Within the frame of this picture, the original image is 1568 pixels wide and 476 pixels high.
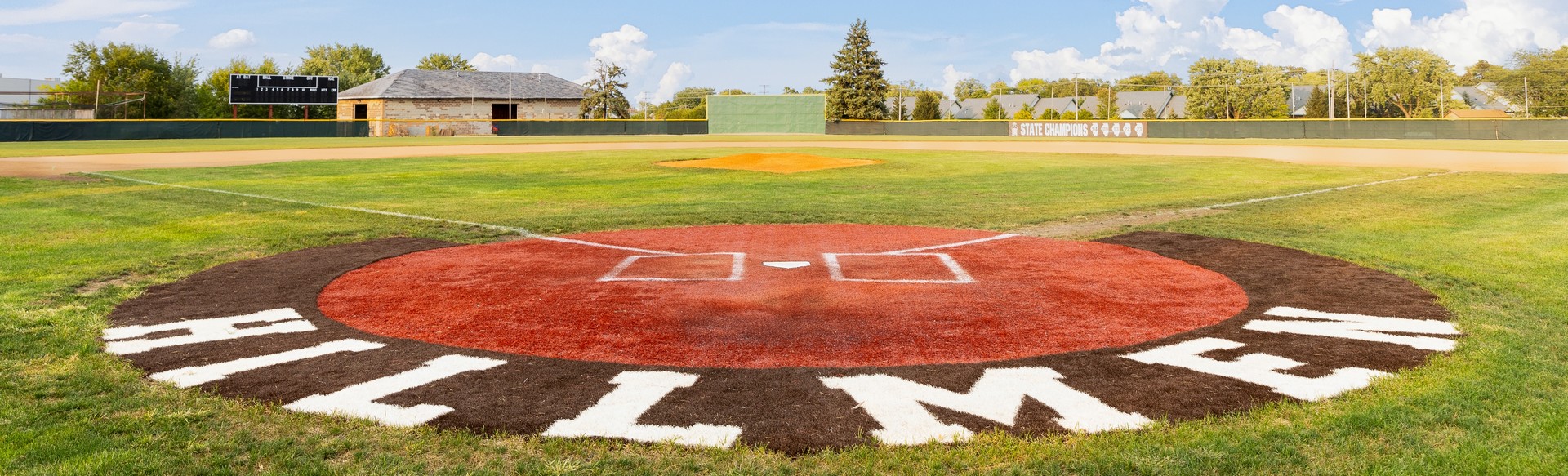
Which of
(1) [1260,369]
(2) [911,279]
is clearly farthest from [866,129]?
(1) [1260,369]

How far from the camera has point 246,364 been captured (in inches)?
227

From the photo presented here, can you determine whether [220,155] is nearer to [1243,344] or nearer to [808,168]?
[808,168]

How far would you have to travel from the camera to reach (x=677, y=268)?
370 inches

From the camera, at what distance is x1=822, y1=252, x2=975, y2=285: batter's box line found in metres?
8.69

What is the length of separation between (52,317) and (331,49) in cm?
11451

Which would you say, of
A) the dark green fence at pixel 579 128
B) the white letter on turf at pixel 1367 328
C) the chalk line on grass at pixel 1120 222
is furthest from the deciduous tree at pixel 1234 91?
the white letter on turf at pixel 1367 328

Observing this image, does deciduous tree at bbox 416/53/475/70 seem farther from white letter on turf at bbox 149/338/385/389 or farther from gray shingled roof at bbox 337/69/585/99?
white letter on turf at bbox 149/338/385/389

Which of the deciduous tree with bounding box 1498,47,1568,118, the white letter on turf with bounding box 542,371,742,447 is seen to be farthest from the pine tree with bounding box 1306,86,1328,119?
the white letter on turf with bounding box 542,371,742,447

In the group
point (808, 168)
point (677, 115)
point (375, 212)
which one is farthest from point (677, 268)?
point (677, 115)

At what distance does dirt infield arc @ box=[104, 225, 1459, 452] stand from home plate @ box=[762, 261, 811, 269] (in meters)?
0.06

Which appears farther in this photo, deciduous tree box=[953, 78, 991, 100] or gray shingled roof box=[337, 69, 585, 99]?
deciduous tree box=[953, 78, 991, 100]

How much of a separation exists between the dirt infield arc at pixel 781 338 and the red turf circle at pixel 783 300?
0.10ft

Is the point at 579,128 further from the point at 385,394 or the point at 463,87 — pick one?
the point at 385,394

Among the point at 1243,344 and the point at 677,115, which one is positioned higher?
the point at 677,115
